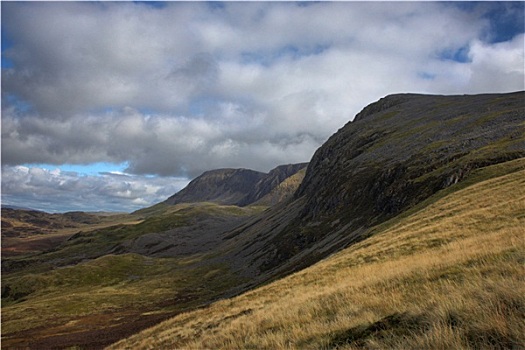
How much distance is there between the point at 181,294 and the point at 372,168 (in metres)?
57.3

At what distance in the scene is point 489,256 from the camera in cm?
1180

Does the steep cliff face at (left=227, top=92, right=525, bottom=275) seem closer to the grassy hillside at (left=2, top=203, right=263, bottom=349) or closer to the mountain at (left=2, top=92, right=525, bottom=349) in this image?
the mountain at (left=2, top=92, right=525, bottom=349)

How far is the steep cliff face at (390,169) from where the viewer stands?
5481cm

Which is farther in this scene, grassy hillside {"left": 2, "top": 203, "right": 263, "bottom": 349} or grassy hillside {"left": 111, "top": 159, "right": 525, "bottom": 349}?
grassy hillside {"left": 2, "top": 203, "right": 263, "bottom": 349}

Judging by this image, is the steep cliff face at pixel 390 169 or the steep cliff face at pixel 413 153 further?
the steep cliff face at pixel 390 169

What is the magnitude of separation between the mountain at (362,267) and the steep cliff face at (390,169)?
48 cm

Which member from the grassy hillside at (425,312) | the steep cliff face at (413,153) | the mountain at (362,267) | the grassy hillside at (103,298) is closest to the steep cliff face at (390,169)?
the steep cliff face at (413,153)

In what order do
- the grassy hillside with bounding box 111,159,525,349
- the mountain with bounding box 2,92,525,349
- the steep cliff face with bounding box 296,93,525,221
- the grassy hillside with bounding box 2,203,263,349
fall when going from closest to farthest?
the grassy hillside with bounding box 111,159,525,349, the mountain with bounding box 2,92,525,349, the grassy hillside with bounding box 2,203,263,349, the steep cliff face with bounding box 296,93,525,221

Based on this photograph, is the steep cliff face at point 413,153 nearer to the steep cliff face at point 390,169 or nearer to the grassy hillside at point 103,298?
the steep cliff face at point 390,169

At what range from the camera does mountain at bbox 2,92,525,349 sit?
342 inches

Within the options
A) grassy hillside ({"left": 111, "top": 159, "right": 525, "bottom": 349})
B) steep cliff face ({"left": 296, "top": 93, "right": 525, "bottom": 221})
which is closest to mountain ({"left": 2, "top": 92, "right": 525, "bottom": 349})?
grassy hillside ({"left": 111, "top": 159, "right": 525, "bottom": 349})

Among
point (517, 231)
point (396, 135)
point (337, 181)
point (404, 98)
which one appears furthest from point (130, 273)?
point (404, 98)

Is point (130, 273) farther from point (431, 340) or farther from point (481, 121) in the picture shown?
point (431, 340)

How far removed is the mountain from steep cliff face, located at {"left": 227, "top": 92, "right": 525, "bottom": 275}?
477 millimetres
